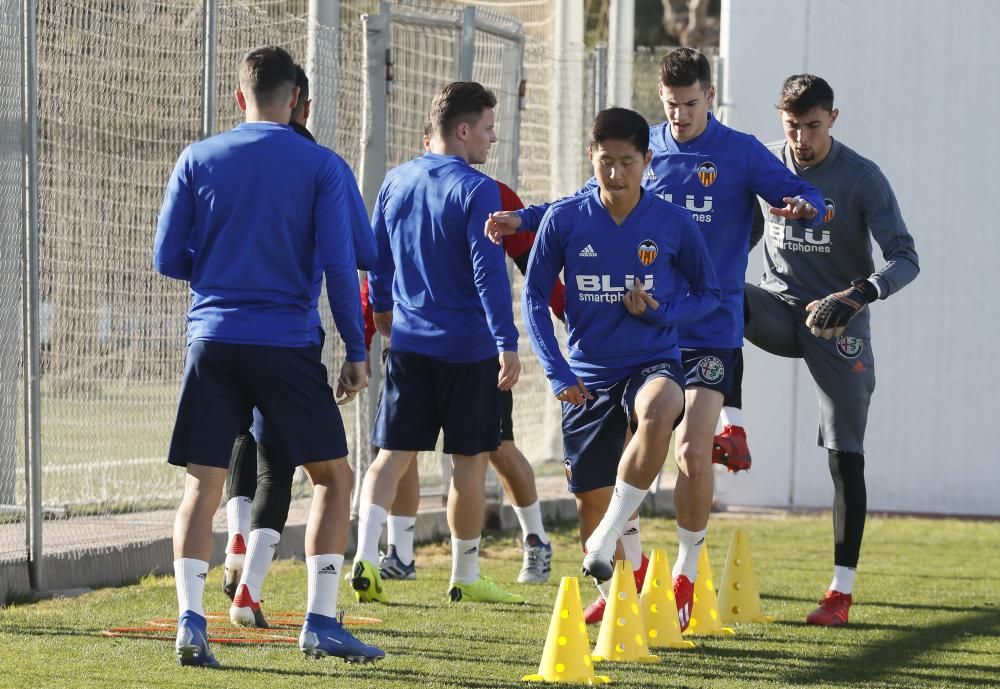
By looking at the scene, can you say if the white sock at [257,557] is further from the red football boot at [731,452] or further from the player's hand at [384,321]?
the red football boot at [731,452]

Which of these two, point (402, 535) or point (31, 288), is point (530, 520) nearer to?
point (402, 535)

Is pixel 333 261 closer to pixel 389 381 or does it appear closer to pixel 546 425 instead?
pixel 389 381

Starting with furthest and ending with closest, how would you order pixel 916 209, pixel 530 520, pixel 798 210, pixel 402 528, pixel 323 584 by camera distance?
1. pixel 916 209
2. pixel 530 520
3. pixel 402 528
4. pixel 798 210
5. pixel 323 584

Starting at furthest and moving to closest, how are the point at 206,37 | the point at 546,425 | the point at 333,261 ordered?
the point at 546,425 → the point at 206,37 → the point at 333,261

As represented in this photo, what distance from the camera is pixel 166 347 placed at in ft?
30.2

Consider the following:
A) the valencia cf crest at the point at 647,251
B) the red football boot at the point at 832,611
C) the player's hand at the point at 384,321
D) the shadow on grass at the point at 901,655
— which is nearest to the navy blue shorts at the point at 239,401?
the valencia cf crest at the point at 647,251

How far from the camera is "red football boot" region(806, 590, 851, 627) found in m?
7.13

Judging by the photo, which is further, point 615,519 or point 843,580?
point 843,580

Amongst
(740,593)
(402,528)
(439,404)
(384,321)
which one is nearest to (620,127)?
(439,404)

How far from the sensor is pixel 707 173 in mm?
6996

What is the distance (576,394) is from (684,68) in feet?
4.77

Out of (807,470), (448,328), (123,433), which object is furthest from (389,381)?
(807,470)

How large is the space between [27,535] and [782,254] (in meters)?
3.46

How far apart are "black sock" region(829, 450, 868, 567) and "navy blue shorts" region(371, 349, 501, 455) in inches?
60.8
